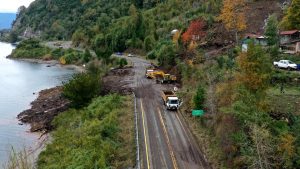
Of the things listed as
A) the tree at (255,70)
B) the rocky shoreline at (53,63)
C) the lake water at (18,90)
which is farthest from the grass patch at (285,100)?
the rocky shoreline at (53,63)

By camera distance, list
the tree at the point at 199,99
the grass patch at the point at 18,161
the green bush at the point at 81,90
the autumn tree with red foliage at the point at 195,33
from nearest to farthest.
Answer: the grass patch at the point at 18,161 < the tree at the point at 199,99 < the green bush at the point at 81,90 < the autumn tree with red foliage at the point at 195,33

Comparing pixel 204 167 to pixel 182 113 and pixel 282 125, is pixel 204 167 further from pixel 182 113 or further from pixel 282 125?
pixel 182 113

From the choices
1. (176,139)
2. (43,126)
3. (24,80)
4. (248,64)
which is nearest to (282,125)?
(248,64)

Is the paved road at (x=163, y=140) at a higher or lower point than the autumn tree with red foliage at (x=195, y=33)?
lower

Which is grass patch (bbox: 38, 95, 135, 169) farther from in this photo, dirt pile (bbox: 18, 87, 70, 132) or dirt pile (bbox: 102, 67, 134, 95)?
dirt pile (bbox: 102, 67, 134, 95)

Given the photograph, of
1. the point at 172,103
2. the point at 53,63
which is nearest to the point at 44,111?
the point at 172,103

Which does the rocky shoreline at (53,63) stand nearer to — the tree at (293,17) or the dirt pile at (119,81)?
the dirt pile at (119,81)

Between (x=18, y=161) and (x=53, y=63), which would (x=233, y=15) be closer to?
A: (x=18, y=161)
